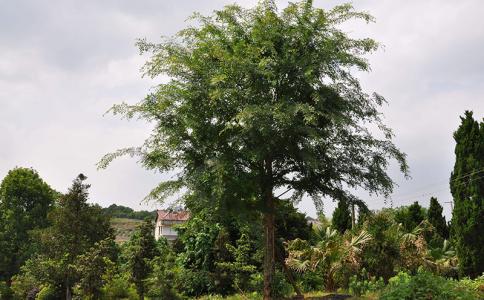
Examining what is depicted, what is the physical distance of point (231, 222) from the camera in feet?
58.6

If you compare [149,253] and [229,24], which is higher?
[229,24]

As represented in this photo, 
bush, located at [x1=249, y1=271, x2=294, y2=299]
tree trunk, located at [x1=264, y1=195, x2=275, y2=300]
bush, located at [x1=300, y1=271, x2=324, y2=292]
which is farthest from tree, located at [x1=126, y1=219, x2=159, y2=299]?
tree trunk, located at [x1=264, y1=195, x2=275, y2=300]

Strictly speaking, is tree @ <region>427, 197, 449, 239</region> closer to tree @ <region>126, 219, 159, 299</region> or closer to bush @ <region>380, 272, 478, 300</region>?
tree @ <region>126, 219, 159, 299</region>

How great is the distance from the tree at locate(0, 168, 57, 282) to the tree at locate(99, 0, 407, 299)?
87.1ft

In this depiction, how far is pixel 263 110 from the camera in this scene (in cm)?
989

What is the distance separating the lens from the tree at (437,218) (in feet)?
75.9

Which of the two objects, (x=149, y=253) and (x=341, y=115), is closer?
(x=341, y=115)

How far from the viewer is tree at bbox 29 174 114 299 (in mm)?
18844

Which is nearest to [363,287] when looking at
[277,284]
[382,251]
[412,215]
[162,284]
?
[382,251]

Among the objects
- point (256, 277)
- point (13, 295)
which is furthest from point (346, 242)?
point (13, 295)

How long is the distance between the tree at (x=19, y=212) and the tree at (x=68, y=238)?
51.5ft

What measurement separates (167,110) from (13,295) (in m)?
21.9

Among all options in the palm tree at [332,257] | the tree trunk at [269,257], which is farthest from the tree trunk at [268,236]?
the palm tree at [332,257]

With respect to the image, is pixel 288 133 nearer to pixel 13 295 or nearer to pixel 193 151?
pixel 193 151
